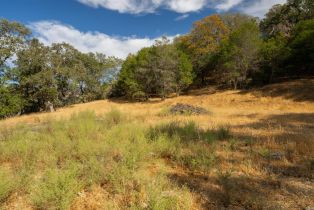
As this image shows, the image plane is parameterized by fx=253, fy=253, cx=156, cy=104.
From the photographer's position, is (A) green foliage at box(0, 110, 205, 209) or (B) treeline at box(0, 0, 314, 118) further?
(B) treeline at box(0, 0, 314, 118)

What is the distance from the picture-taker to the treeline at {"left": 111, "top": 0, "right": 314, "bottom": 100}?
93.5 ft

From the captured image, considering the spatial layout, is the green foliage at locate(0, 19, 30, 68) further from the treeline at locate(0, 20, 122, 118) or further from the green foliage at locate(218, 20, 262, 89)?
the green foliage at locate(218, 20, 262, 89)

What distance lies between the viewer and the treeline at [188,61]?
27.3 meters

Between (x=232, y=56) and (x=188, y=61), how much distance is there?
640 centimetres

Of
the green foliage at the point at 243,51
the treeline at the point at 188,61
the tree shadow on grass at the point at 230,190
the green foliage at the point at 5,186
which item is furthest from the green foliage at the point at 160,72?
the green foliage at the point at 5,186

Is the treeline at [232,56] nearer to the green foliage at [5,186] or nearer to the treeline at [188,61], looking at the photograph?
the treeline at [188,61]

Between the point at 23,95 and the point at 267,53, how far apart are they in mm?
28578

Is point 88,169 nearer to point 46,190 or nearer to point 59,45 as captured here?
point 46,190

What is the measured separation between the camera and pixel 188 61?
3391 cm

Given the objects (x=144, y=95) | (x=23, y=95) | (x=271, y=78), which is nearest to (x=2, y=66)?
(x=23, y=95)

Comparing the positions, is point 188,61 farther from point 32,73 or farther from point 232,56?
point 32,73

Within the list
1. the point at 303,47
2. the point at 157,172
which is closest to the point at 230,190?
the point at 157,172

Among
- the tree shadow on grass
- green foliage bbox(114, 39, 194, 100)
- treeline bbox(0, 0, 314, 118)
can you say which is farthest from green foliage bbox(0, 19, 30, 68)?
the tree shadow on grass

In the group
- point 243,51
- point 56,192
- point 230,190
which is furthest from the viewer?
point 243,51
